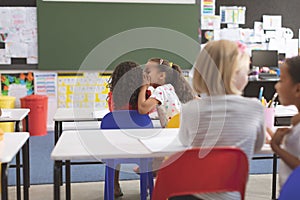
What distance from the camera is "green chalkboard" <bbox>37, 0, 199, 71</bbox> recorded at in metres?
5.87

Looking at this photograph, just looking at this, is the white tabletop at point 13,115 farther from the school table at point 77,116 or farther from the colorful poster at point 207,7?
the colorful poster at point 207,7

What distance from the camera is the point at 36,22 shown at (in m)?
5.87

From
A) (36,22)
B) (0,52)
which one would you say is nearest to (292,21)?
(36,22)

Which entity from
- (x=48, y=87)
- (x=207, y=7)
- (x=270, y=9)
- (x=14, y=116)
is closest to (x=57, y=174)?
(x=14, y=116)

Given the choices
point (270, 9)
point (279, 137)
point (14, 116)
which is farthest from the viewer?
point (270, 9)

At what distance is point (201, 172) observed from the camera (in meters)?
1.65

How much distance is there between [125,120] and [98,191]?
41.0 inches

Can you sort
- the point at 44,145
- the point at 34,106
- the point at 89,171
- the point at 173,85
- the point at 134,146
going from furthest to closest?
1. the point at 34,106
2. the point at 44,145
3. the point at 89,171
4. the point at 173,85
5. the point at 134,146

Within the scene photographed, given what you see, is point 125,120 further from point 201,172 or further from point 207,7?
point 207,7

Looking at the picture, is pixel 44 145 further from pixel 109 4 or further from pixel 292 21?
pixel 292 21

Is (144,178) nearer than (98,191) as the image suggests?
Yes

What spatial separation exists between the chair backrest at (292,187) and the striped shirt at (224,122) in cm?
34

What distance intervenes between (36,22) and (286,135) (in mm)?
4679

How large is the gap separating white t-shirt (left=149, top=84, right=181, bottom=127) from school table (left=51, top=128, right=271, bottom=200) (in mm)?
537
